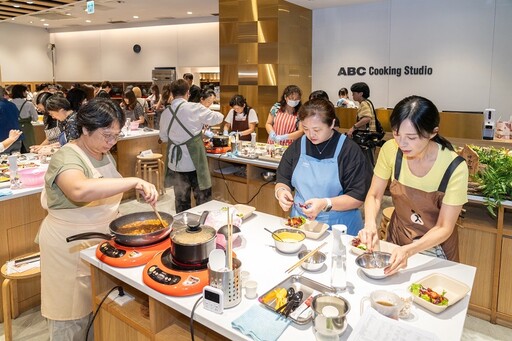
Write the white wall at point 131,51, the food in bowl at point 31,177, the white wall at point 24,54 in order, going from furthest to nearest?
the white wall at point 24,54, the white wall at point 131,51, the food in bowl at point 31,177

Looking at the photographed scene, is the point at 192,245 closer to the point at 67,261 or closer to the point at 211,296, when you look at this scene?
the point at 211,296

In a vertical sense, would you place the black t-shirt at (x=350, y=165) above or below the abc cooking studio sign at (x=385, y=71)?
below

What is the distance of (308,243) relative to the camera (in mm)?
2189

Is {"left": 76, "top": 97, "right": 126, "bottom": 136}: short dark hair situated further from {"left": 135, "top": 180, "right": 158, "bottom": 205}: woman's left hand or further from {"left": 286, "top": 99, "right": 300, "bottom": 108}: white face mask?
{"left": 286, "top": 99, "right": 300, "bottom": 108}: white face mask

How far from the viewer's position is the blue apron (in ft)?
8.27

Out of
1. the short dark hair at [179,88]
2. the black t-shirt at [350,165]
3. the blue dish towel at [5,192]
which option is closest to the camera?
the black t-shirt at [350,165]

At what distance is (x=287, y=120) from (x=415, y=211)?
124 inches

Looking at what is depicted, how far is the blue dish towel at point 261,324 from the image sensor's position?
1.40 metres

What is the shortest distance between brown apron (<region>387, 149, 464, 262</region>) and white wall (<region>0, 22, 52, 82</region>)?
14.8m

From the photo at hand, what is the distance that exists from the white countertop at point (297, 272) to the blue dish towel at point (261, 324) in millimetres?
23

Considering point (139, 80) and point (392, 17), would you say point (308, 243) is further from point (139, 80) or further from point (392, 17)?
point (139, 80)

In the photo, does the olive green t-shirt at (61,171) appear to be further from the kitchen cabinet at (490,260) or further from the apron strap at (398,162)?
the kitchen cabinet at (490,260)

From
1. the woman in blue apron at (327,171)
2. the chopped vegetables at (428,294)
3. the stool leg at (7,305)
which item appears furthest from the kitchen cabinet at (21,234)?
the chopped vegetables at (428,294)

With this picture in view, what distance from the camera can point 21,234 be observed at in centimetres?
331
